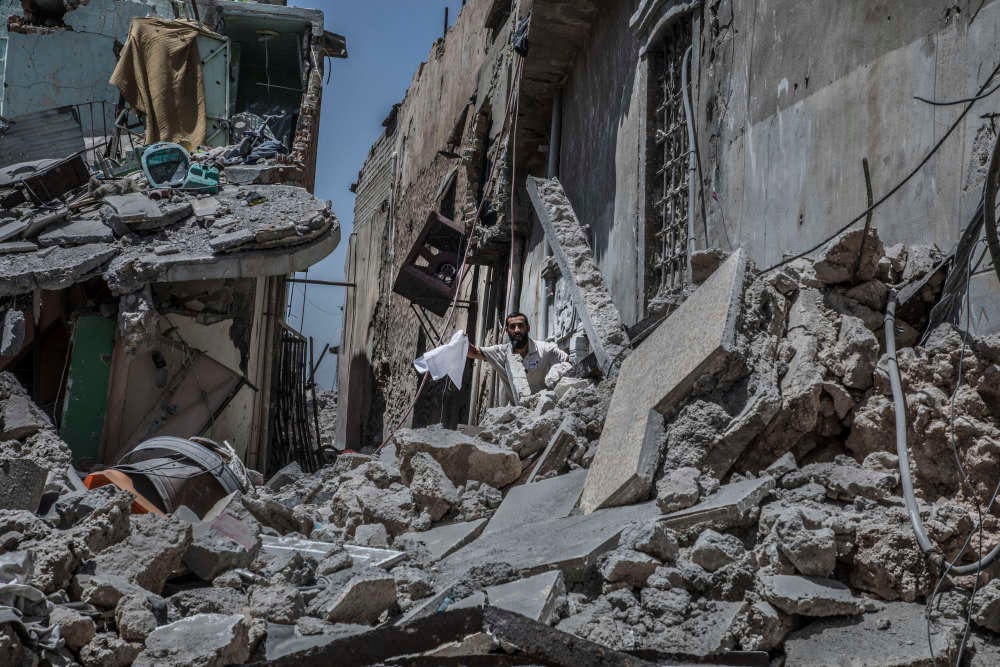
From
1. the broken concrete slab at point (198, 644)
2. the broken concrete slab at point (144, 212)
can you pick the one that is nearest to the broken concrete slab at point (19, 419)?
the broken concrete slab at point (198, 644)

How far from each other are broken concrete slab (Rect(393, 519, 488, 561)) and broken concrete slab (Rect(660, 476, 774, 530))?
1.27m

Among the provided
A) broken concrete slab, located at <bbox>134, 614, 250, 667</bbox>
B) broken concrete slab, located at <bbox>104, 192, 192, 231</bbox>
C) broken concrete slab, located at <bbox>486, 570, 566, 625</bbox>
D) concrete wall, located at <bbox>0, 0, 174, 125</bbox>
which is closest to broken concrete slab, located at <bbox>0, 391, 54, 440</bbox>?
broken concrete slab, located at <bbox>134, 614, 250, 667</bbox>

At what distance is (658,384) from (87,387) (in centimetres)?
705

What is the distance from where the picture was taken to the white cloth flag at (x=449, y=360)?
8367 mm

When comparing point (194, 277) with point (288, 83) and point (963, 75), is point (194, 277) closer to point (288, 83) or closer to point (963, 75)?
point (963, 75)

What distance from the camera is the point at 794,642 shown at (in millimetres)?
3184

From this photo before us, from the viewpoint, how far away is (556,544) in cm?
403

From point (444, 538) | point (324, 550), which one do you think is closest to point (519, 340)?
point (444, 538)

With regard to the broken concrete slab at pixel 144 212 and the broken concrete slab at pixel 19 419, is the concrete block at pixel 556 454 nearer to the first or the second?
the broken concrete slab at pixel 19 419

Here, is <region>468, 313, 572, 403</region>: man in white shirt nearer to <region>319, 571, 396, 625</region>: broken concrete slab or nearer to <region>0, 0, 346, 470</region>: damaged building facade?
<region>0, 0, 346, 470</region>: damaged building facade

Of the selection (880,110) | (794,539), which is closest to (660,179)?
(880,110)

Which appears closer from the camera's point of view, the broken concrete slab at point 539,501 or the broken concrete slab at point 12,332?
the broken concrete slab at point 539,501

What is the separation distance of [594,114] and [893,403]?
252 inches

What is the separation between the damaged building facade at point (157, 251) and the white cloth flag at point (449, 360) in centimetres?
283
